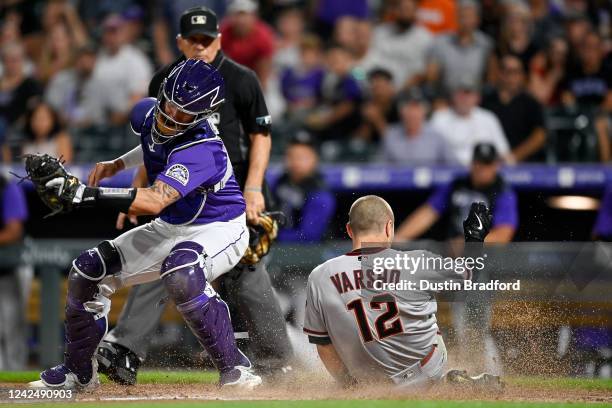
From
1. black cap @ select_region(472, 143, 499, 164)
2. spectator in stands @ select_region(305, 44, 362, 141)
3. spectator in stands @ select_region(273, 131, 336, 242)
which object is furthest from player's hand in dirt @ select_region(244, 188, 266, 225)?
spectator in stands @ select_region(305, 44, 362, 141)

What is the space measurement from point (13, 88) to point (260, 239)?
6.25m

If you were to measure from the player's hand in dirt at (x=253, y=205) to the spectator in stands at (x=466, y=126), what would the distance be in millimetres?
4339

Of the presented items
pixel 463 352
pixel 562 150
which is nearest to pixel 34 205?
pixel 562 150

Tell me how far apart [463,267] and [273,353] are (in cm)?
150

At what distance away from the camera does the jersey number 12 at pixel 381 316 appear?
5973mm

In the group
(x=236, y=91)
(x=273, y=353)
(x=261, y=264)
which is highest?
(x=236, y=91)

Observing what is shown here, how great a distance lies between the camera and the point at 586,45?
11.9 meters

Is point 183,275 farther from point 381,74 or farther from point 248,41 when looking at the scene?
point 248,41

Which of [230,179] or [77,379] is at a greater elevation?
[230,179]

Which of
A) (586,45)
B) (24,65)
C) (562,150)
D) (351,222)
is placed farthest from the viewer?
(24,65)

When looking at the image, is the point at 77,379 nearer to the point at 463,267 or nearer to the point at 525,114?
the point at 463,267

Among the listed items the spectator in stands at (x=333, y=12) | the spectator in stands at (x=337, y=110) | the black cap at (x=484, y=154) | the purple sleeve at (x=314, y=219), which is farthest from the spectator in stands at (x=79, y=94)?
the black cap at (x=484, y=154)

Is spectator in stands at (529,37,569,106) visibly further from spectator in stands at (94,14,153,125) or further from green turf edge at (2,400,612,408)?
green turf edge at (2,400,612,408)

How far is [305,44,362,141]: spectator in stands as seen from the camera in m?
11.6
